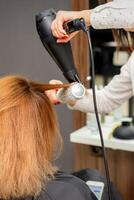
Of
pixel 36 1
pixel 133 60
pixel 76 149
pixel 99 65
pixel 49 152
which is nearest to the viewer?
pixel 49 152

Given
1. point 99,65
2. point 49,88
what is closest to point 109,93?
point 49,88

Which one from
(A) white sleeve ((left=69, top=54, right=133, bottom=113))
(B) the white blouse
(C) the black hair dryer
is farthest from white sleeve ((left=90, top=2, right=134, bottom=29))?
(A) white sleeve ((left=69, top=54, right=133, bottom=113))

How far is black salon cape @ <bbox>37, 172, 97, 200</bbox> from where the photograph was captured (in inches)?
39.7

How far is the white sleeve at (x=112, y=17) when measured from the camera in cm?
89

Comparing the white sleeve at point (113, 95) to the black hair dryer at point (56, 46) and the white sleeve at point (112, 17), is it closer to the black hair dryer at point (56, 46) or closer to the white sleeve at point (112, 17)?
the black hair dryer at point (56, 46)

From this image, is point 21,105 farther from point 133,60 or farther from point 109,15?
point 133,60

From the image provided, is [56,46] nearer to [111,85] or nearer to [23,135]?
[23,135]

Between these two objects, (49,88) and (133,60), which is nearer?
(49,88)

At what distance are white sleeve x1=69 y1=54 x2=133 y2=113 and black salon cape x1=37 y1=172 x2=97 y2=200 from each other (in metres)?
0.36

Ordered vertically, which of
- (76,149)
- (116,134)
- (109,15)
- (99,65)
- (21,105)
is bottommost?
(76,149)

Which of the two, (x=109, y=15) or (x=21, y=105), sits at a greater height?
(x=109, y=15)

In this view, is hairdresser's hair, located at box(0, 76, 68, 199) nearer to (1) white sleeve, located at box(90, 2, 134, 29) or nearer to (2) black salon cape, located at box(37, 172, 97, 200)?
(2) black salon cape, located at box(37, 172, 97, 200)

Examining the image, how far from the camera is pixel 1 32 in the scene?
230 centimetres

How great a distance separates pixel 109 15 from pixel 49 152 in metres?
0.42
